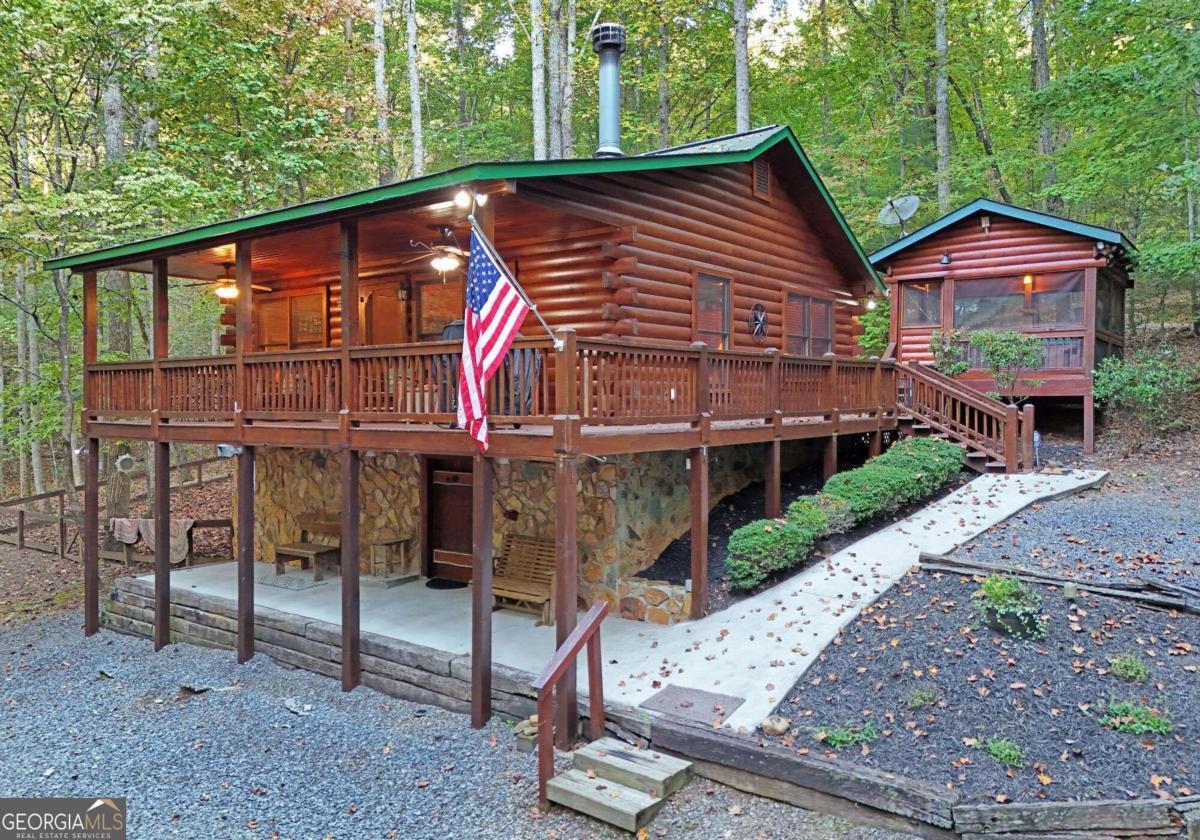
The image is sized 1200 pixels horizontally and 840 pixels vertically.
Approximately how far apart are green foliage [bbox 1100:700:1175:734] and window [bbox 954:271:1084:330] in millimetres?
12158

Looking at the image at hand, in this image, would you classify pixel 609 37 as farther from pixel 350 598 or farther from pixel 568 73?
pixel 568 73

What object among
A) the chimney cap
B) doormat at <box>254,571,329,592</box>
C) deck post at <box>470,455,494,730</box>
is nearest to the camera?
deck post at <box>470,455,494,730</box>

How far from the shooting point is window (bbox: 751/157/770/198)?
43.0 ft

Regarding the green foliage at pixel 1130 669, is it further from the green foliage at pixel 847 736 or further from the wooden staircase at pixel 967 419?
the wooden staircase at pixel 967 419

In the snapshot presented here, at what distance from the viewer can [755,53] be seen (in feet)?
101

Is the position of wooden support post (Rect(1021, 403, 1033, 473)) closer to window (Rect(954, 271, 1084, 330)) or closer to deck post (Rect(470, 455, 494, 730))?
window (Rect(954, 271, 1084, 330))

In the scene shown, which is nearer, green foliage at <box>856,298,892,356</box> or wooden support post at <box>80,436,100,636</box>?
wooden support post at <box>80,436,100,636</box>

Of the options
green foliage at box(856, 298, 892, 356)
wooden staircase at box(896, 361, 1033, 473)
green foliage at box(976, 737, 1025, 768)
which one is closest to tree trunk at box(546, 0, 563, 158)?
green foliage at box(856, 298, 892, 356)

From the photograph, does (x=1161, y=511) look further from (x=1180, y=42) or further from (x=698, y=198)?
(x=1180, y=42)

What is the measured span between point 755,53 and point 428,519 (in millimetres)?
26207

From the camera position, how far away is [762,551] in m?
9.38

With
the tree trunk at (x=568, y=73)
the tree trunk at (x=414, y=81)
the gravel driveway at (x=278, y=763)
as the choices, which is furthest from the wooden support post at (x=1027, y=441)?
the tree trunk at (x=414, y=81)

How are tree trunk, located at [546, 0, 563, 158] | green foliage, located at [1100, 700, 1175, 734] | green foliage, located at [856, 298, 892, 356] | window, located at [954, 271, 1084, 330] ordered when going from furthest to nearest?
1. tree trunk, located at [546, 0, 563, 158]
2. green foliage, located at [856, 298, 892, 356]
3. window, located at [954, 271, 1084, 330]
4. green foliage, located at [1100, 700, 1175, 734]

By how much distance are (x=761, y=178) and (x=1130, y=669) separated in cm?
950
